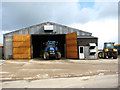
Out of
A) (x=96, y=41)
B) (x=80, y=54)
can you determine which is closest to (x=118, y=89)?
(x=80, y=54)

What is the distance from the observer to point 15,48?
2145cm

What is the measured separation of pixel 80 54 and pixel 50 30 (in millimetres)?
7748

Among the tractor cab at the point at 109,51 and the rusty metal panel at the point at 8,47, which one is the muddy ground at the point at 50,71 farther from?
the tractor cab at the point at 109,51

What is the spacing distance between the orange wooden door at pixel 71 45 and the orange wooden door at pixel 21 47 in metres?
8.02

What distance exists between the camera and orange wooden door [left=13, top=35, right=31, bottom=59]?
2141 centimetres

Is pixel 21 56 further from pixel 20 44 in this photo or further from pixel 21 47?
pixel 20 44

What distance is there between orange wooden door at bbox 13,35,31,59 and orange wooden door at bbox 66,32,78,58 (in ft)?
26.3

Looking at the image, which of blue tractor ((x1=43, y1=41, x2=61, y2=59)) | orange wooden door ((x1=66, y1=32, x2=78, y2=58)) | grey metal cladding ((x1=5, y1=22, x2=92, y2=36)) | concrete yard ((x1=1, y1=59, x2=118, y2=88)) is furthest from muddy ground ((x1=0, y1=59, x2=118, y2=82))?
grey metal cladding ((x1=5, y1=22, x2=92, y2=36))

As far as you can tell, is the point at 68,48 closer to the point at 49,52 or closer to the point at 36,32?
the point at 49,52

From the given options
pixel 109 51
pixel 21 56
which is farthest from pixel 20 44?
pixel 109 51

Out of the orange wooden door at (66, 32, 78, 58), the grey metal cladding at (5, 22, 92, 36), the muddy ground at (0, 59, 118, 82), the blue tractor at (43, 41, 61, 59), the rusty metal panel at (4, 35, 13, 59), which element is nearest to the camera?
the muddy ground at (0, 59, 118, 82)

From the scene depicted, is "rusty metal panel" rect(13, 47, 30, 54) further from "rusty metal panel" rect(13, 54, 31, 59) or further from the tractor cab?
the tractor cab

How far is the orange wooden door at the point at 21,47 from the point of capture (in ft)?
70.2

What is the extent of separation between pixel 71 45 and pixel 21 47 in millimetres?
9961
